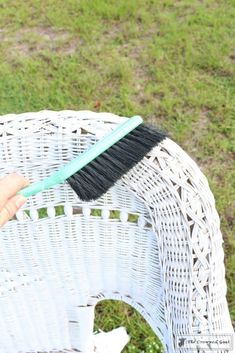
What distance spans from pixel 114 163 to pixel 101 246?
210 mm

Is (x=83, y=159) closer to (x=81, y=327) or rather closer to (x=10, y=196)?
(x=10, y=196)

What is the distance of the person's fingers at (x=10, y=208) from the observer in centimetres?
85

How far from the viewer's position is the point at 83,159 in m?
0.92

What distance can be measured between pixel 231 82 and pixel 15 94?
98 centimetres

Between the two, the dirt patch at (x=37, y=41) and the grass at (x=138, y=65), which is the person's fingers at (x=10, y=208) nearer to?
the grass at (x=138, y=65)

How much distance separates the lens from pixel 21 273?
112 cm

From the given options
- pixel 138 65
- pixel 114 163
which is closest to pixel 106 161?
pixel 114 163

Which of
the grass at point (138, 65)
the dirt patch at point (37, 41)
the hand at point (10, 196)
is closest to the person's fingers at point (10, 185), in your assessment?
the hand at point (10, 196)

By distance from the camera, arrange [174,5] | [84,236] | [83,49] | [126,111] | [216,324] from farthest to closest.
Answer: [174,5]
[83,49]
[126,111]
[84,236]
[216,324]

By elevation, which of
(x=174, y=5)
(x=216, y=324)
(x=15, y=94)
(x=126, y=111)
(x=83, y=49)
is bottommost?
(x=216, y=324)

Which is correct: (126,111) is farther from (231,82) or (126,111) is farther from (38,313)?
(38,313)

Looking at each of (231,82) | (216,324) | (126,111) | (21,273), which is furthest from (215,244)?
(231,82)

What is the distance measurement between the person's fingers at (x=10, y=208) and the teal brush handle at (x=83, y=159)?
0.03m

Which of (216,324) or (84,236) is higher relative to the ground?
(84,236)
